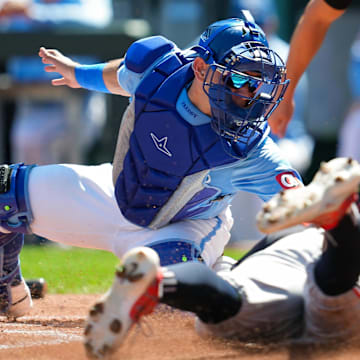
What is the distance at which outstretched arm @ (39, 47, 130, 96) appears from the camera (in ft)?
15.5

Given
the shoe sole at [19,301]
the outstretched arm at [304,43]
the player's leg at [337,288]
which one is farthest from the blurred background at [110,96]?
the player's leg at [337,288]

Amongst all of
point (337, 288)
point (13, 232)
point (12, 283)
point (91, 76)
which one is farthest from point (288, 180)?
point (12, 283)

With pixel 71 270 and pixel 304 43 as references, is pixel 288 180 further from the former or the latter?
pixel 71 270

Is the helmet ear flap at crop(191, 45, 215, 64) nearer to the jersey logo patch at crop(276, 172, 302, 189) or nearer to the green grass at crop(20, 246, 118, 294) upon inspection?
the jersey logo patch at crop(276, 172, 302, 189)

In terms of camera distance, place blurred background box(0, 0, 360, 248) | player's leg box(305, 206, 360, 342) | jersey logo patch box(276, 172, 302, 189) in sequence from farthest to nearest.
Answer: blurred background box(0, 0, 360, 248), jersey logo patch box(276, 172, 302, 189), player's leg box(305, 206, 360, 342)

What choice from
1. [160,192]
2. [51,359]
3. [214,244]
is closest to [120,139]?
[160,192]

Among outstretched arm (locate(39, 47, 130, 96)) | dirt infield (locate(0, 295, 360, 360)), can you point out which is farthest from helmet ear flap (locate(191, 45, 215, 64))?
dirt infield (locate(0, 295, 360, 360))

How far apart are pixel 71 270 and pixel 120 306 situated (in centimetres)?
363

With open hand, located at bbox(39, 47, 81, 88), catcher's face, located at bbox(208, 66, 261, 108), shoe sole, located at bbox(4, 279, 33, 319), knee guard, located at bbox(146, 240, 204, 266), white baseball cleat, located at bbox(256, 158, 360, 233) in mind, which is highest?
white baseball cleat, located at bbox(256, 158, 360, 233)

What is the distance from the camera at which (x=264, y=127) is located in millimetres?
4293

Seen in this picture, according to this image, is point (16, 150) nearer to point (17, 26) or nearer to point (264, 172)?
point (17, 26)

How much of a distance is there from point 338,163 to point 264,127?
1.21 m

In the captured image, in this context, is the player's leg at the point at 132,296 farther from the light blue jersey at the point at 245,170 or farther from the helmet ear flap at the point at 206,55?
the helmet ear flap at the point at 206,55

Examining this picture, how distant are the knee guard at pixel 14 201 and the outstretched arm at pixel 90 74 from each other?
66 centimetres
